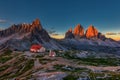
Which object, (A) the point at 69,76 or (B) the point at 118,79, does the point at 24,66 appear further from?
(B) the point at 118,79

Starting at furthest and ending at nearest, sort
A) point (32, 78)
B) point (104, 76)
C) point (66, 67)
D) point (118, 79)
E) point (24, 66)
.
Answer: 1. point (24, 66)
2. point (66, 67)
3. point (32, 78)
4. point (104, 76)
5. point (118, 79)

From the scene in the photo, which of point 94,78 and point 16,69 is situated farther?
point 16,69

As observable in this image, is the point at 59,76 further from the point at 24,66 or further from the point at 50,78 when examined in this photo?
the point at 24,66

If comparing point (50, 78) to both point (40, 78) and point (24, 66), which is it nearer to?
point (40, 78)

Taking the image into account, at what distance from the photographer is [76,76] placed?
118 m

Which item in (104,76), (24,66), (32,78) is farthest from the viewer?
(24,66)

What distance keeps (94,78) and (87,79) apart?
328 centimetres

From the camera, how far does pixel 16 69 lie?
19962 centimetres

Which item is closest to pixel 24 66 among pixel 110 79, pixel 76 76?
pixel 76 76

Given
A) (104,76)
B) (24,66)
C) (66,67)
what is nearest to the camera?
(104,76)

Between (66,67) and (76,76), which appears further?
(66,67)

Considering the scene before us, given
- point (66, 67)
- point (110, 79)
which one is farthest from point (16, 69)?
point (110, 79)

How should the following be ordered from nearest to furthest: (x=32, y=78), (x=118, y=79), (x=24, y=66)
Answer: (x=118, y=79) → (x=32, y=78) → (x=24, y=66)

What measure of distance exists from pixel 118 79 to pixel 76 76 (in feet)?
64.1
